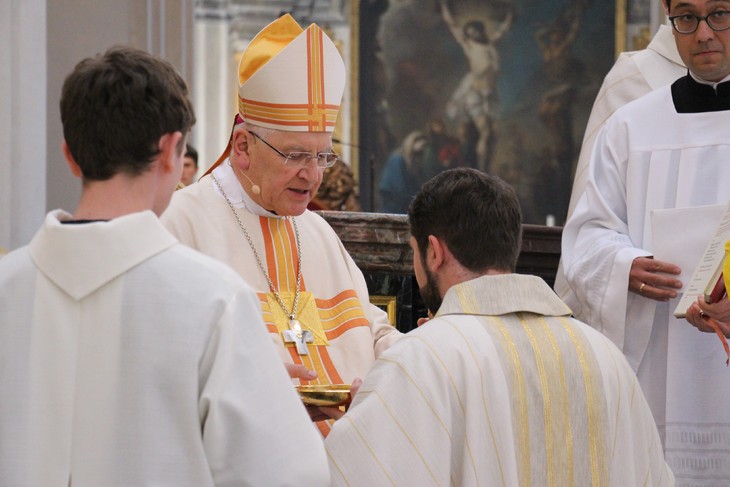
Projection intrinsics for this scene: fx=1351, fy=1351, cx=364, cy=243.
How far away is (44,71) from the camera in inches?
274

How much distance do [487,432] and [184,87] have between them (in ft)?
3.50

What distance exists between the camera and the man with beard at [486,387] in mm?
3068

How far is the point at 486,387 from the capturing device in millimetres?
3080

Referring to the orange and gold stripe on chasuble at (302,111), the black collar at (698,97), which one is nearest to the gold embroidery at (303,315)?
the orange and gold stripe on chasuble at (302,111)

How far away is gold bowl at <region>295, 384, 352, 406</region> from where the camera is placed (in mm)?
3492

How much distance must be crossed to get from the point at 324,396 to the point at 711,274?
1261 millimetres

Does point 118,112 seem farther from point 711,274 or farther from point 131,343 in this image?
point 711,274

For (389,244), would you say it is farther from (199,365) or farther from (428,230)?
(199,365)

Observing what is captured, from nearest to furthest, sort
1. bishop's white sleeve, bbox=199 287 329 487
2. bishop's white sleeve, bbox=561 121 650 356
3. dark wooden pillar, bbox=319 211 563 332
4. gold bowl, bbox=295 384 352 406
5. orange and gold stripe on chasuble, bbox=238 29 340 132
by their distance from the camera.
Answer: bishop's white sleeve, bbox=199 287 329 487
gold bowl, bbox=295 384 352 406
orange and gold stripe on chasuble, bbox=238 29 340 132
bishop's white sleeve, bbox=561 121 650 356
dark wooden pillar, bbox=319 211 563 332

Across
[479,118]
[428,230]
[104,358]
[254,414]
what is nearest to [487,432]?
[428,230]

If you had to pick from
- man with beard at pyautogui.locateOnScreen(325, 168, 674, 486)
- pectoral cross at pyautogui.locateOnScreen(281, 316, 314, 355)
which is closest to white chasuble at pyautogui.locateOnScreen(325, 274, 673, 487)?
man with beard at pyautogui.locateOnScreen(325, 168, 674, 486)

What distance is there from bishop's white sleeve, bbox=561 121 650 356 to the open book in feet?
1.11

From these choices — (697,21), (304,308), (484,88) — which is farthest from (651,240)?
(484,88)

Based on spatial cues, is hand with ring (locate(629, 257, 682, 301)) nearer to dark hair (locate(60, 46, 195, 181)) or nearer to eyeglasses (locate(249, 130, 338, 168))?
eyeglasses (locate(249, 130, 338, 168))
